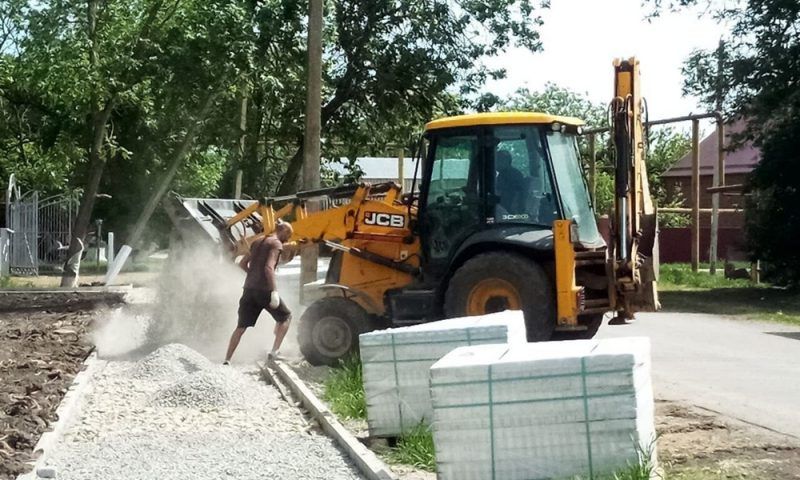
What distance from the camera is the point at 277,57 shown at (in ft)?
98.1

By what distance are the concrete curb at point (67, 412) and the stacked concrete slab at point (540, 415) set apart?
3.11m

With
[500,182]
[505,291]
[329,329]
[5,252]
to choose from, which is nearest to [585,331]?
[505,291]

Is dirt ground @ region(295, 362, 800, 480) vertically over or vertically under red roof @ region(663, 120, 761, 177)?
under

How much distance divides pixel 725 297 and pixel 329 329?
1600 cm

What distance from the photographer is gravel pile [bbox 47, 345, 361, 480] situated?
372 inches

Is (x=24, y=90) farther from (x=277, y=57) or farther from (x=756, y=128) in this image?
(x=756, y=128)

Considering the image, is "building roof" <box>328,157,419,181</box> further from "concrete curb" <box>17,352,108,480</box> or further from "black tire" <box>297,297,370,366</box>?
"concrete curb" <box>17,352,108,480</box>

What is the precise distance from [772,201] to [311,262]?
14.3 metres

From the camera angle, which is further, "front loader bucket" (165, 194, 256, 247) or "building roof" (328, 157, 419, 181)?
"building roof" (328, 157, 419, 181)

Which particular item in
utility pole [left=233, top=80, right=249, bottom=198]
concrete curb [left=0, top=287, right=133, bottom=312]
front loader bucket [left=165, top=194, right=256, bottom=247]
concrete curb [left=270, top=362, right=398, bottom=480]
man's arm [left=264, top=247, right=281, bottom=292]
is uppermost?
utility pole [left=233, top=80, right=249, bottom=198]

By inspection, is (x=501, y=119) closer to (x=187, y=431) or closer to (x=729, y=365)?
(x=729, y=365)

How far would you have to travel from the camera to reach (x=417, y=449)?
9555 mm

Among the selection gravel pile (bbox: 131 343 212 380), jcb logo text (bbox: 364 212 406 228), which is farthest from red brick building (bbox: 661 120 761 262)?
gravel pile (bbox: 131 343 212 380)

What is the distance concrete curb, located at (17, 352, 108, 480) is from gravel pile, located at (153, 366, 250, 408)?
84 centimetres
